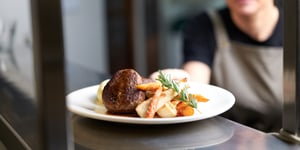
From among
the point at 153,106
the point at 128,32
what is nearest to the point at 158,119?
the point at 153,106

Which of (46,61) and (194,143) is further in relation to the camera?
(194,143)

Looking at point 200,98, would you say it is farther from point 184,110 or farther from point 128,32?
Answer: point 128,32

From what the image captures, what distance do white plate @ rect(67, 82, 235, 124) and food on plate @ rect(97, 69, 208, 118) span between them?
0.01 meters

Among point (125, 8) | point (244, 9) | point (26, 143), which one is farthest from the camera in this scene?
point (125, 8)

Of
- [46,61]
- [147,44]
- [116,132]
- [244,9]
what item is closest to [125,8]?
[147,44]

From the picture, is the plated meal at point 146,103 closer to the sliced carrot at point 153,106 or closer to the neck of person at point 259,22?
the sliced carrot at point 153,106

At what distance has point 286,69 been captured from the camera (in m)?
0.61

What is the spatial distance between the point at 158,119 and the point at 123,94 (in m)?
0.05

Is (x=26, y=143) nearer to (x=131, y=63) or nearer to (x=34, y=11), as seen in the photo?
(x=34, y=11)

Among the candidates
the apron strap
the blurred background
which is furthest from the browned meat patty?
the blurred background

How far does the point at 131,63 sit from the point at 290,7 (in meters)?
1.75

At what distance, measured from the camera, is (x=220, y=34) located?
54.6 inches

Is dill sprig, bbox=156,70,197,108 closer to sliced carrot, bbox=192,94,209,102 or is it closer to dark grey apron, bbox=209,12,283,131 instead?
sliced carrot, bbox=192,94,209,102

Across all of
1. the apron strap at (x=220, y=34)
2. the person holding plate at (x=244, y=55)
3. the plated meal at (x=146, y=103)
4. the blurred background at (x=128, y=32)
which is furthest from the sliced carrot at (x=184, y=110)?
the blurred background at (x=128, y=32)
